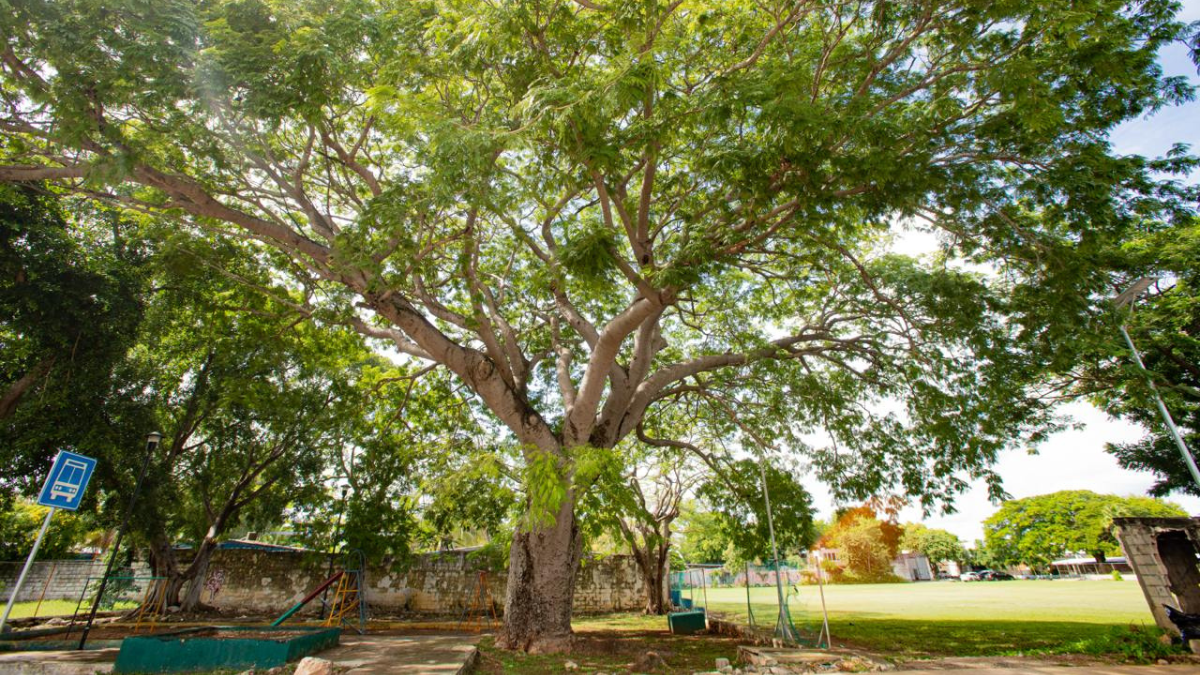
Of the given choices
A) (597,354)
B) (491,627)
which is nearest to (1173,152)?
(597,354)

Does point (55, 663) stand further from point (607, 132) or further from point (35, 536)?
point (35, 536)

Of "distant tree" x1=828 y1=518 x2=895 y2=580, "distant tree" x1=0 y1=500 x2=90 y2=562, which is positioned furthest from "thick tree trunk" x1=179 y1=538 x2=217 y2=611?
"distant tree" x1=828 y1=518 x2=895 y2=580

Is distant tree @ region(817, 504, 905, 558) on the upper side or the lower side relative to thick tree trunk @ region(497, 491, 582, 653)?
upper

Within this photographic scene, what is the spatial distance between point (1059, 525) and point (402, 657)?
2208 inches

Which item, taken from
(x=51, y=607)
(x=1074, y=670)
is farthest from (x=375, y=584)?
(x=1074, y=670)

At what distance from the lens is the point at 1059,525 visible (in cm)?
4356

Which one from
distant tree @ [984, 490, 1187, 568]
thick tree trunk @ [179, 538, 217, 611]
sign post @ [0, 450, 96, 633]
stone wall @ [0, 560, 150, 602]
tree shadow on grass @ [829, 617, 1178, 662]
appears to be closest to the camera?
sign post @ [0, 450, 96, 633]

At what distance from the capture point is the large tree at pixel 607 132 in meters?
4.90

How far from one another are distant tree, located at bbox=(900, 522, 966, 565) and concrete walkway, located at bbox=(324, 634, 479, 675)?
2293 inches

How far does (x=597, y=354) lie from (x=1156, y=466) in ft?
48.8

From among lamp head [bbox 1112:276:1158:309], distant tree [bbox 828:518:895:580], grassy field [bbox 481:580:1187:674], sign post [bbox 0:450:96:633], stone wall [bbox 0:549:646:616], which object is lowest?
grassy field [bbox 481:580:1187:674]

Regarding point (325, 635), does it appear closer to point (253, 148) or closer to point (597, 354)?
point (597, 354)

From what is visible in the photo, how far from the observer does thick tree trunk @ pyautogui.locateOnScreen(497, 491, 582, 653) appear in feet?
25.3

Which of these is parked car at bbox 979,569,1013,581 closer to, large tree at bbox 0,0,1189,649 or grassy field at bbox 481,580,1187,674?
grassy field at bbox 481,580,1187,674
